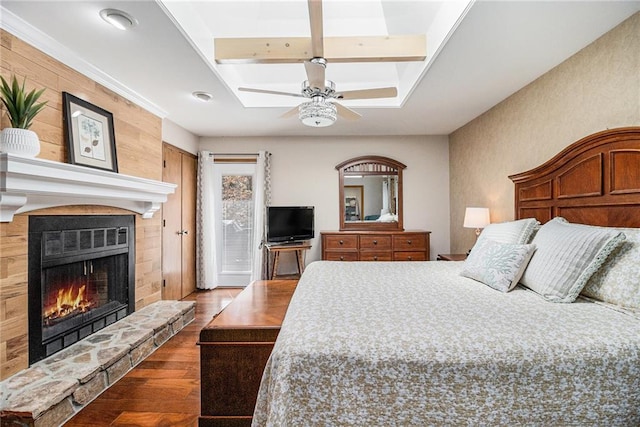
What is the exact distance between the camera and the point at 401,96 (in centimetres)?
356

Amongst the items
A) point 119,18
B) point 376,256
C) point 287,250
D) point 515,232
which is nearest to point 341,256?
point 376,256

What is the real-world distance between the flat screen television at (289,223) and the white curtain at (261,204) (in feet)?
0.95

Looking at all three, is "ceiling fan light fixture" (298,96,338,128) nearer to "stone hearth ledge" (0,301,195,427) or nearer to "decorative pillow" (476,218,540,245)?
"decorative pillow" (476,218,540,245)

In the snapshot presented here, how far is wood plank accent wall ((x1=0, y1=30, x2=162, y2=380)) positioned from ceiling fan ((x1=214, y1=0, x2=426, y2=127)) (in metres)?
1.15

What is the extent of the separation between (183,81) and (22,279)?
1.96 metres

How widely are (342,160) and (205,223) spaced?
93.6 inches

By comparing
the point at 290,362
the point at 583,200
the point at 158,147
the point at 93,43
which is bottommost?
the point at 290,362

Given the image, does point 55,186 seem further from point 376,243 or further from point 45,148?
point 376,243

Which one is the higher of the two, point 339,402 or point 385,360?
point 385,360

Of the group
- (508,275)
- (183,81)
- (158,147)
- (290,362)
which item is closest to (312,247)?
(158,147)

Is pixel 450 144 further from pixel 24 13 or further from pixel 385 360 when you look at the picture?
pixel 24 13

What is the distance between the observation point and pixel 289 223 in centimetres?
478

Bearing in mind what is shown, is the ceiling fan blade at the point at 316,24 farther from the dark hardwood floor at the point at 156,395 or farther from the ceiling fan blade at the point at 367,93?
the dark hardwood floor at the point at 156,395

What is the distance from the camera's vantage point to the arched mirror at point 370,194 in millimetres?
4984
